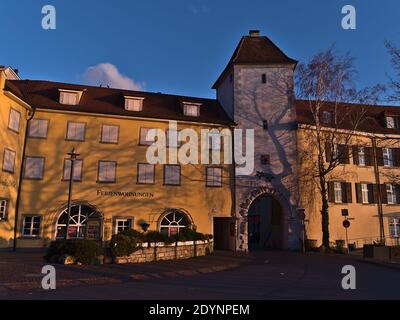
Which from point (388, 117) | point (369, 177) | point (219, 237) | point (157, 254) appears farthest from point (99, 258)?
point (388, 117)

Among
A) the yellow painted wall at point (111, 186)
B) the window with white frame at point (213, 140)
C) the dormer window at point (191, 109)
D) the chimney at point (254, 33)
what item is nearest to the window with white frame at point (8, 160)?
the yellow painted wall at point (111, 186)

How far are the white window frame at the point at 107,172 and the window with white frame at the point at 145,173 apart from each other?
175cm

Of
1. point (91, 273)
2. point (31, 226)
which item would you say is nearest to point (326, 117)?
point (31, 226)

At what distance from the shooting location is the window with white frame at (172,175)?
27175 mm

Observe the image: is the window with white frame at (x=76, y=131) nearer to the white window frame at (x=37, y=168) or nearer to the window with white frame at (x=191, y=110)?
the white window frame at (x=37, y=168)

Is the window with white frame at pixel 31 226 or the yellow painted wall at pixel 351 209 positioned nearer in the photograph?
the window with white frame at pixel 31 226

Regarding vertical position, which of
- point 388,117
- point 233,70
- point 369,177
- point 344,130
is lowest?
point 369,177

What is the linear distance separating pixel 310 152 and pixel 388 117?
991 cm

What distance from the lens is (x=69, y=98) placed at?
26875 millimetres

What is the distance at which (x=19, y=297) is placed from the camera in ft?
30.2

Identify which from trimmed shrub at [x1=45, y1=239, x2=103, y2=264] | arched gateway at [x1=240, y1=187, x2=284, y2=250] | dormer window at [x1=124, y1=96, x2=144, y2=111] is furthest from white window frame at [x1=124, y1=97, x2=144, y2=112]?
trimmed shrub at [x1=45, y1=239, x2=103, y2=264]

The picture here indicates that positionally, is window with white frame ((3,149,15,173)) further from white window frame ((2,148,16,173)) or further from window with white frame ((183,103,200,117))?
window with white frame ((183,103,200,117))

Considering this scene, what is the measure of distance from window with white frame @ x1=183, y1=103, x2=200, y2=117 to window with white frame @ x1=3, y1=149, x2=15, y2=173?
42.0ft
